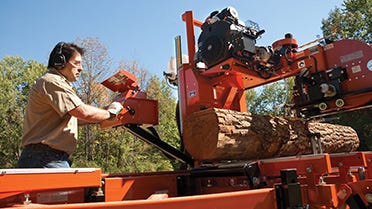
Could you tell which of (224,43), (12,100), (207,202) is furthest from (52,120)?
(12,100)

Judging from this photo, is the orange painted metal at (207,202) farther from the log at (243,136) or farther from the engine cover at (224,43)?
the engine cover at (224,43)

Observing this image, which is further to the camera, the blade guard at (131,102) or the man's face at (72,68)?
the blade guard at (131,102)

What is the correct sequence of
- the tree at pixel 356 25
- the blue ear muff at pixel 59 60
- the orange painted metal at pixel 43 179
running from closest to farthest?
1. the orange painted metal at pixel 43 179
2. the blue ear muff at pixel 59 60
3. the tree at pixel 356 25

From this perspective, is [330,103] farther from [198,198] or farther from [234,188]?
[198,198]

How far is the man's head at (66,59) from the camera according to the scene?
2.71 metres

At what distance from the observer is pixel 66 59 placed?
9.04ft

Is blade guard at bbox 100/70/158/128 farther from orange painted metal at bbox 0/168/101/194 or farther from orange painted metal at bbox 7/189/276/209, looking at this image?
orange painted metal at bbox 7/189/276/209

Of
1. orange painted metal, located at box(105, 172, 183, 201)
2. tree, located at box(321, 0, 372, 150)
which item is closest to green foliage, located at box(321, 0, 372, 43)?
tree, located at box(321, 0, 372, 150)

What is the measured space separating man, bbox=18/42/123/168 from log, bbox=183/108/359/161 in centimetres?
131

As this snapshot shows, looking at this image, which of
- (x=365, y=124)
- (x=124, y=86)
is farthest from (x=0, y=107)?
(x=365, y=124)

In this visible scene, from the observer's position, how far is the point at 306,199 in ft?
8.09

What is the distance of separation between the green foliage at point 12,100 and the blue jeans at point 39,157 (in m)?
20.8

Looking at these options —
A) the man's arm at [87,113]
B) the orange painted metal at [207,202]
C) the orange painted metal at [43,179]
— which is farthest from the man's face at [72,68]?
the orange painted metal at [207,202]

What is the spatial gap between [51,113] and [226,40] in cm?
232
